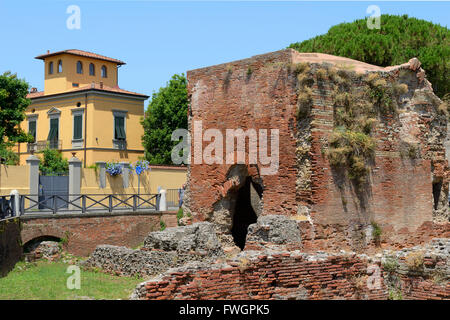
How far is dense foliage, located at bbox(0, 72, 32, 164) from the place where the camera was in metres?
26.6

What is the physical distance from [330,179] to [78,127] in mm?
22548

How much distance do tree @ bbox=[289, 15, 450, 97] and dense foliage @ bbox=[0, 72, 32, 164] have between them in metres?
14.1

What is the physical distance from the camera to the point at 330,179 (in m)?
12.6

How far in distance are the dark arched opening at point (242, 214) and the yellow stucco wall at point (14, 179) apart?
27.2 ft

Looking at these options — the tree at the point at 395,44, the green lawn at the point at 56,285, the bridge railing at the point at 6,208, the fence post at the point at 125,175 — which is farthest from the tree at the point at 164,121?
the green lawn at the point at 56,285

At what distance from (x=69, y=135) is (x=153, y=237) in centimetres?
2099

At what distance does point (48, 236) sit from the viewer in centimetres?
1655

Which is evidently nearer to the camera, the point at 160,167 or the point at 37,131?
the point at 160,167

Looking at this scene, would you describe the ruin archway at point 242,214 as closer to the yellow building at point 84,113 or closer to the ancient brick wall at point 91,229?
the ancient brick wall at point 91,229

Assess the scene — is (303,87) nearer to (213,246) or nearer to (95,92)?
(213,246)

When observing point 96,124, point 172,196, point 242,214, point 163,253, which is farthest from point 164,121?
point 163,253

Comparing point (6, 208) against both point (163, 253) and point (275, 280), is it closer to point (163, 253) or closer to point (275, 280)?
point (163, 253)

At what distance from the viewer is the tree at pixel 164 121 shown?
Answer: 3244 centimetres

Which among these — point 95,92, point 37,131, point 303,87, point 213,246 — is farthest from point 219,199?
point 37,131
